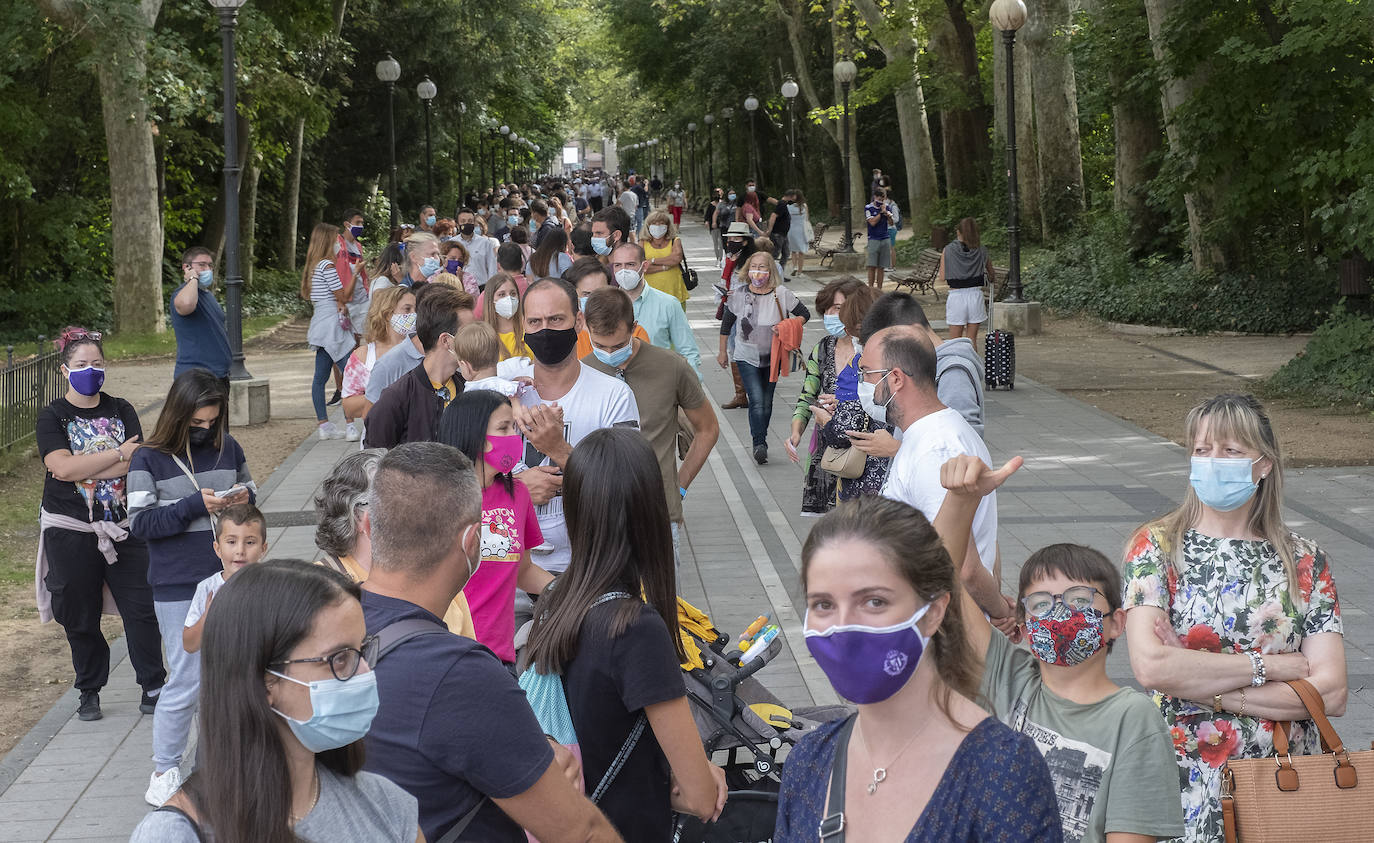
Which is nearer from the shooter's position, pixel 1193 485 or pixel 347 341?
pixel 1193 485

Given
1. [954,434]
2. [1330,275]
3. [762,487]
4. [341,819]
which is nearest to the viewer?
[341,819]

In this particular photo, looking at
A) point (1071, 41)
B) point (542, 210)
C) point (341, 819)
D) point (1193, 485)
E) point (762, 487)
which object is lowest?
point (762, 487)

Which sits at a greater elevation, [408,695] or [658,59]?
[658,59]

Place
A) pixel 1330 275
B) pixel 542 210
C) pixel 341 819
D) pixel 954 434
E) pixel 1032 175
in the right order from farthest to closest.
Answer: pixel 1032 175 → pixel 542 210 → pixel 1330 275 → pixel 954 434 → pixel 341 819

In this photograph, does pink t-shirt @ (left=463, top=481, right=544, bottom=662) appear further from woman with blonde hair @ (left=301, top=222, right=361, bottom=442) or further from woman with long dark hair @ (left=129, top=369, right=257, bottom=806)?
woman with blonde hair @ (left=301, top=222, right=361, bottom=442)

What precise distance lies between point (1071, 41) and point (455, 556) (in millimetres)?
24461

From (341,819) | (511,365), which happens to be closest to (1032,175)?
(511,365)

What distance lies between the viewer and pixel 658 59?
68.9 metres

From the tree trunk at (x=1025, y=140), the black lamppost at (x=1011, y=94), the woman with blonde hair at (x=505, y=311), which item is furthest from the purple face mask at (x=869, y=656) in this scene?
the tree trunk at (x=1025, y=140)

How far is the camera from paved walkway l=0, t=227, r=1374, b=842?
21.9 ft

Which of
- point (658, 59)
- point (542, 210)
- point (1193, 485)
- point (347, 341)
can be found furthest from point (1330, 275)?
point (658, 59)

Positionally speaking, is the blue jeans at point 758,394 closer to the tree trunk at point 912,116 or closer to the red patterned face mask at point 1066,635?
the red patterned face mask at point 1066,635

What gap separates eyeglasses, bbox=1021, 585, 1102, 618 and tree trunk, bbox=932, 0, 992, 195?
32106 millimetres

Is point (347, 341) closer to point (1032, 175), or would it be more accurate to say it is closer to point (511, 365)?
point (511, 365)
